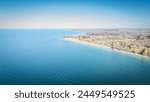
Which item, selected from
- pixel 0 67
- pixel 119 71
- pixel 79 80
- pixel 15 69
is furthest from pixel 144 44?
pixel 0 67

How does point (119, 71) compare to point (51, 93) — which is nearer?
point (51, 93)

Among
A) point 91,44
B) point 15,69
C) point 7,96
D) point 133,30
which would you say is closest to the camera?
point 7,96

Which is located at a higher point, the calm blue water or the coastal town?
the coastal town

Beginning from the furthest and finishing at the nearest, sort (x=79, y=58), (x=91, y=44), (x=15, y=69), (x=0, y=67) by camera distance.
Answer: (x=91, y=44)
(x=79, y=58)
(x=0, y=67)
(x=15, y=69)

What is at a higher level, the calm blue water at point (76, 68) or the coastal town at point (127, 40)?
the coastal town at point (127, 40)

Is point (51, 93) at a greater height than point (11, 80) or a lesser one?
greater

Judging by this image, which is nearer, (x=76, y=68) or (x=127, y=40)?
(x=76, y=68)

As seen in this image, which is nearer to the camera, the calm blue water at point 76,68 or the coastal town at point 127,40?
the calm blue water at point 76,68

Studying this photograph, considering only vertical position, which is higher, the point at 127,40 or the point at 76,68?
the point at 127,40

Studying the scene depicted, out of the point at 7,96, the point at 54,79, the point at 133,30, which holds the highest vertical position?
the point at 133,30

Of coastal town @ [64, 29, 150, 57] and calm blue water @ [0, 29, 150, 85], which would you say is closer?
calm blue water @ [0, 29, 150, 85]

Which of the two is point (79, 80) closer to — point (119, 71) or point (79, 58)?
point (119, 71)
